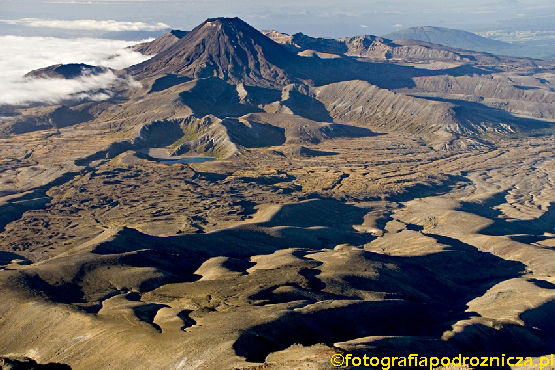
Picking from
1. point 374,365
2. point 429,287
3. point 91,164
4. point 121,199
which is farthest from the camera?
point 91,164

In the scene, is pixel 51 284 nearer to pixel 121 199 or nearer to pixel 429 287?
pixel 429 287

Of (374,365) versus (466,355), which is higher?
(374,365)

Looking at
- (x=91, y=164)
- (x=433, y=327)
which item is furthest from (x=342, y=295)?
(x=91, y=164)

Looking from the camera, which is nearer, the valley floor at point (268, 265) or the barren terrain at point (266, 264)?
the barren terrain at point (266, 264)

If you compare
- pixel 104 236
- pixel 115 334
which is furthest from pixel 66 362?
pixel 104 236

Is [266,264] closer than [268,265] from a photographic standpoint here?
No

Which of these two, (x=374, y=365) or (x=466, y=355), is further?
(x=466, y=355)

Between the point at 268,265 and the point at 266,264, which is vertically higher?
the point at 268,265

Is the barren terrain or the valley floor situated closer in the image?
the barren terrain

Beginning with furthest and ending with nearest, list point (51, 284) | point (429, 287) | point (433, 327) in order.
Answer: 1. point (429, 287)
2. point (51, 284)
3. point (433, 327)

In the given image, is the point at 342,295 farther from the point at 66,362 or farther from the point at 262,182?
the point at 262,182
